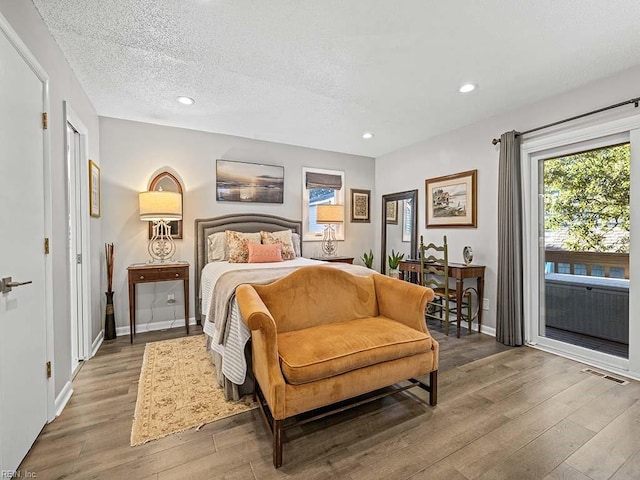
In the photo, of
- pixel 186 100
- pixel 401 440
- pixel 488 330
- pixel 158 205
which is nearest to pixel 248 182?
pixel 158 205

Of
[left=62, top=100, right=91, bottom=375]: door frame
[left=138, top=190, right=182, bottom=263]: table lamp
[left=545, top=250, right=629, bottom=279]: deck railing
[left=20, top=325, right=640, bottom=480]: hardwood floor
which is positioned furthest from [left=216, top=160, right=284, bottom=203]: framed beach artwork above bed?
[left=545, top=250, right=629, bottom=279]: deck railing

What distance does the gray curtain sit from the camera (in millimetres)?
3217

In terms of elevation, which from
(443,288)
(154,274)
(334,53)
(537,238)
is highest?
(334,53)

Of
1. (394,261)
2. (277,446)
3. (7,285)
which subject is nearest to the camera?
(7,285)

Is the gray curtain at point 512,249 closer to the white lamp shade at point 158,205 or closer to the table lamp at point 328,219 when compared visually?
the table lamp at point 328,219

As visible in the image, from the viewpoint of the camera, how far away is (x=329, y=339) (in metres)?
1.90

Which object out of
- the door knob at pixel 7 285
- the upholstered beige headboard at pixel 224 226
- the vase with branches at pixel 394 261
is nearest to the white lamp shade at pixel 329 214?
the upholstered beige headboard at pixel 224 226

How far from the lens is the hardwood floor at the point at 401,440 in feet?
4.94

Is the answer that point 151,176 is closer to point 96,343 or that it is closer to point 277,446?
point 96,343

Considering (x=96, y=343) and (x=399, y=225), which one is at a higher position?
(x=399, y=225)

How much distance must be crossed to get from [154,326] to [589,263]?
489cm

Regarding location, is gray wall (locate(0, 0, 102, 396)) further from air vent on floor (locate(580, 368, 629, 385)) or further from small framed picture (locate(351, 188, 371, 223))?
air vent on floor (locate(580, 368, 629, 385))

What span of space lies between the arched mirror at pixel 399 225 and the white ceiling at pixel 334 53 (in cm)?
155

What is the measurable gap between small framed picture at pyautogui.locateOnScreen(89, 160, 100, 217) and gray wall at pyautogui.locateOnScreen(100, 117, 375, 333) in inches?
→ 9.2
